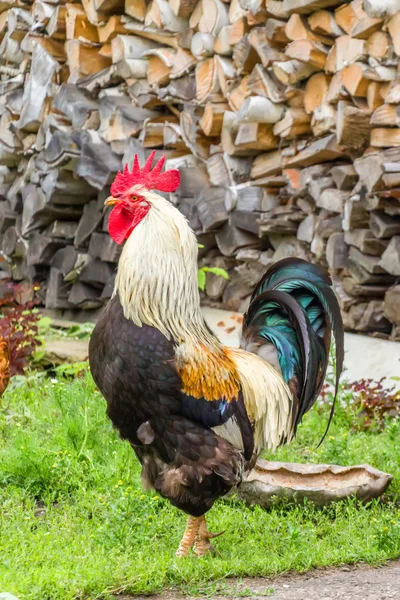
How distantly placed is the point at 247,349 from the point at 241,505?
2.93ft

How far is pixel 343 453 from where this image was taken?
16.0 feet

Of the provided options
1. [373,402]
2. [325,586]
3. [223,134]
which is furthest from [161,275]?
[223,134]

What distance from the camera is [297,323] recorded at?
3.89 m

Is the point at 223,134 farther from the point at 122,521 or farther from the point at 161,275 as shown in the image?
the point at 122,521

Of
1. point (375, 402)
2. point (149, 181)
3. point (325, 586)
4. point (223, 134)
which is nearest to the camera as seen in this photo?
point (325, 586)

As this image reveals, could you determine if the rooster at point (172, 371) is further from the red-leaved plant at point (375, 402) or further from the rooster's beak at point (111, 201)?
the red-leaved plant at point (375, 402)

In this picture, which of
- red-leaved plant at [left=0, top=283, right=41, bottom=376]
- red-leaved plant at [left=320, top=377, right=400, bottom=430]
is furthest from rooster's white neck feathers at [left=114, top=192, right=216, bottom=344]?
red-leaved plant at [left=0, top=283, right=41, bottom=376]

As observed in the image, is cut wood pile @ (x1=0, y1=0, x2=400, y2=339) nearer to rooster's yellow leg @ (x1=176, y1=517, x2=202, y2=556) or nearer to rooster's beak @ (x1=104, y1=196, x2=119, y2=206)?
rooster's beak @ (x1=104, y1=196, x2=119, y2=206)

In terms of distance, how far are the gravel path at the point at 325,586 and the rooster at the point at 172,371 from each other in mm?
378

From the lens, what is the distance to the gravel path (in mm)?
3293

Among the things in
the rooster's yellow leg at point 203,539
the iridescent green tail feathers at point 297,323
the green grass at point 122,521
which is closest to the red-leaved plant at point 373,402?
the green grass at point 122,521

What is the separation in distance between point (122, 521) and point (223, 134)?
4173 mm

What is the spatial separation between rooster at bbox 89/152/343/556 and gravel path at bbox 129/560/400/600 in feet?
1.24

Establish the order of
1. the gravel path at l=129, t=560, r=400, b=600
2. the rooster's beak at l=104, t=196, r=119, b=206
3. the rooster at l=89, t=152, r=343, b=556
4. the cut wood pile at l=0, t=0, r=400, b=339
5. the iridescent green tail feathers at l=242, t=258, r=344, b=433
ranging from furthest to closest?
the cut wood pile at l=0, t=0, r=400, b=339 → the iridescent green tail feathers at l=242, t=258, r=344, b=433 → the rooster's beak at l=104, t=196, r=119, b=206 → the rooster at l=89, t=152, r=343, b=556 → the gravel path at l=129, t=560, r=400, b=600
